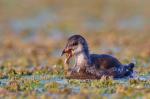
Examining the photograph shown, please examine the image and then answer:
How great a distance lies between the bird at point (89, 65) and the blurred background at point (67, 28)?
3249mm

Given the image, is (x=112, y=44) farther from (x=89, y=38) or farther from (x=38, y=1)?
(x=38, y=1)

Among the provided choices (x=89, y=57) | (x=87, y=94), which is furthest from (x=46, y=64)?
(x=87, y=94)

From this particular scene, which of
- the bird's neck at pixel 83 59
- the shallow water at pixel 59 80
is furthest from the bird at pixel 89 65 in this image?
the shallow water at pixel 59 80

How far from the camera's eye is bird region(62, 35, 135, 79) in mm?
15711

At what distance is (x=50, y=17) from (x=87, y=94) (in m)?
20.8

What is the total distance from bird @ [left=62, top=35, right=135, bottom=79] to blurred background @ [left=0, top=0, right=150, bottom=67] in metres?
3.25

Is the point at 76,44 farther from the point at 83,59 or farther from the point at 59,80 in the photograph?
the point at 59,80

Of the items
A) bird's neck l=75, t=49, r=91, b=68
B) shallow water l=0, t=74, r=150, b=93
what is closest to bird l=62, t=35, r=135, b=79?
bird's neck l=75, t=49, r=91, b=68

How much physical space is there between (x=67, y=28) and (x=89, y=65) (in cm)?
1405

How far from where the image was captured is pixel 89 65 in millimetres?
15852

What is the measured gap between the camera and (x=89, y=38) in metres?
26.0

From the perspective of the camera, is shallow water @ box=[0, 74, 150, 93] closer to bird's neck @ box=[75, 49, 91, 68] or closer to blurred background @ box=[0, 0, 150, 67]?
bird's neck @ box=[75, 49, 91, 68]

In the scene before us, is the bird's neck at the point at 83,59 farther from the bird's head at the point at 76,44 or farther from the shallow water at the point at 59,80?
the shallow water at the point at 59,80

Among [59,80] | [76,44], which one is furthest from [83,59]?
[59,80]
